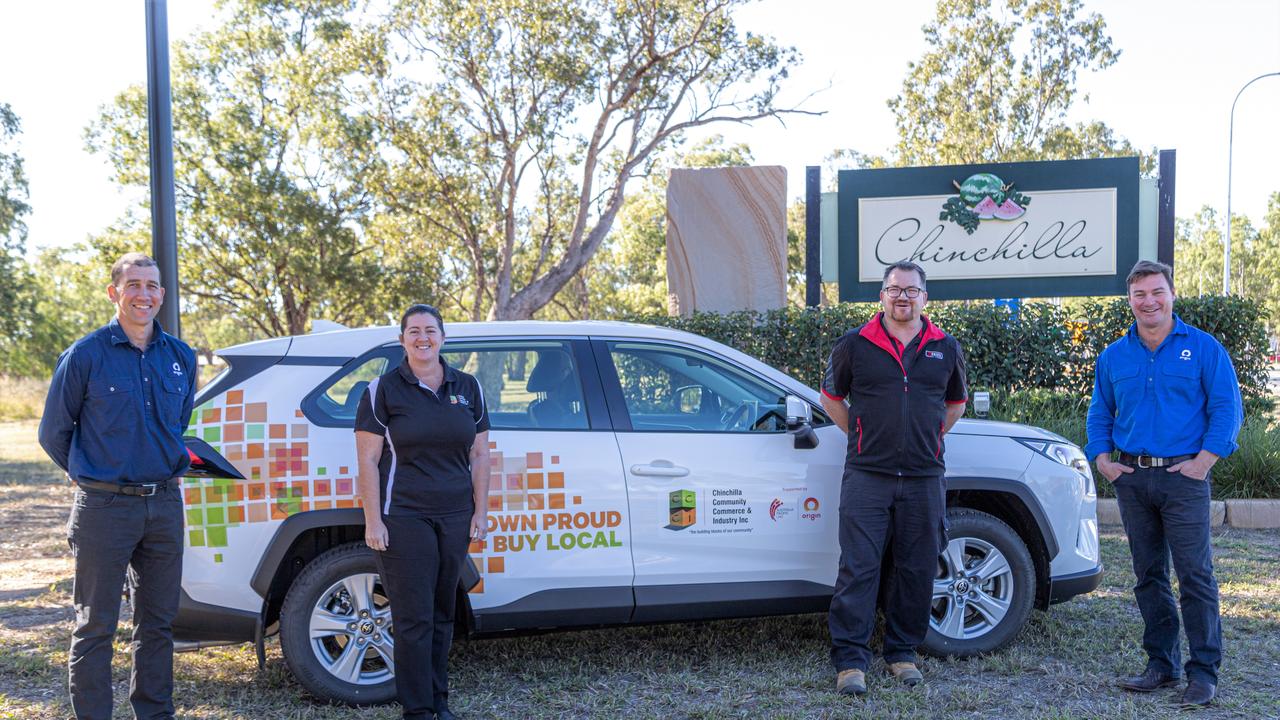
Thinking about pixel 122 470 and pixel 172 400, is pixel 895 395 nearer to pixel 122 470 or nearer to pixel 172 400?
pixel 172 400

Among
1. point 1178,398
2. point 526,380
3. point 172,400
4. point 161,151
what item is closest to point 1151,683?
point 1178,398

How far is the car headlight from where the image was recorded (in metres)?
5.09

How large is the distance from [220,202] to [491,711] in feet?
61.7

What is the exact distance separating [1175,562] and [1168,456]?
0.52m

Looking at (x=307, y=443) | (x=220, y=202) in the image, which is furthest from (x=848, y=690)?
(x=220, y=202)

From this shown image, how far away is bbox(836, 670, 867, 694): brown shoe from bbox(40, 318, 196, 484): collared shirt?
9.56 ft

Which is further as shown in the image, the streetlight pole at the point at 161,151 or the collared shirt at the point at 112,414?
the streetlight pole at the point at 161,151

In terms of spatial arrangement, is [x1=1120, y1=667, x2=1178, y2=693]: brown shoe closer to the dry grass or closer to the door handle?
the door handle

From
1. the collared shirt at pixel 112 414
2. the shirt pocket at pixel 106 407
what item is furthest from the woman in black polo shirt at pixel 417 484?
the shirt pocket at pixel 106 407

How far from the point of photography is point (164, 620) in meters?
3.98

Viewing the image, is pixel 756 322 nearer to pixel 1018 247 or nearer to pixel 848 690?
pixel 1018 247

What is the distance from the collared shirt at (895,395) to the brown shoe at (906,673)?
0.90 metres

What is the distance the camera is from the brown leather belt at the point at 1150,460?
172 inches

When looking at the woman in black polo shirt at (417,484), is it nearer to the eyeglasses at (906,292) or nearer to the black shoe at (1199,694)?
the eyeglasses at (906,292)
